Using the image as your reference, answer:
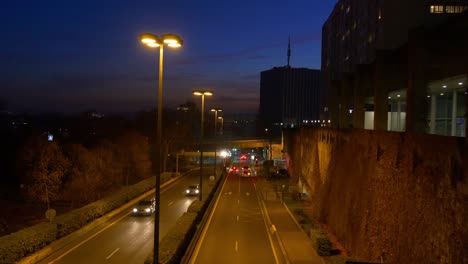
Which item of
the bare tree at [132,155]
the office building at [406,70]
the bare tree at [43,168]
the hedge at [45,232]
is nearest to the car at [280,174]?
the office building at [406,70]

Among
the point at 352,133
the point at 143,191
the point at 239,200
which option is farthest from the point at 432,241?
the point at 143,191

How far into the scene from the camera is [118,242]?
2270 cm

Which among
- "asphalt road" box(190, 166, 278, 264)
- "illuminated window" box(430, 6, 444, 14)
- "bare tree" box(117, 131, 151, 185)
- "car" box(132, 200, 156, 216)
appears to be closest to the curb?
"car" box(132, 200, 156, 216)

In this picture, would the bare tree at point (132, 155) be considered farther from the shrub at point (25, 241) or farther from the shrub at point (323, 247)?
the shrub at point (323, 247)

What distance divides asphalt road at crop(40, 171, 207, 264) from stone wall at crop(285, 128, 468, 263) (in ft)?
31.6

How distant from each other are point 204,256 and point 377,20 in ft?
167

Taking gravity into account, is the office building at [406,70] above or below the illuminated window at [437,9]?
below

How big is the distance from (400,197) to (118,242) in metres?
14.2

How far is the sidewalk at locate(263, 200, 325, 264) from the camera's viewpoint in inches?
778

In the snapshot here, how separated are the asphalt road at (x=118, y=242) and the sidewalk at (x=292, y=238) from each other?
6.55 meters

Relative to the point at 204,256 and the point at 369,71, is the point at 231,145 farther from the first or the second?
the point at 204,256

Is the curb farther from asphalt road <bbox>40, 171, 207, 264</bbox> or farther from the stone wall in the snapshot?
the stone wall

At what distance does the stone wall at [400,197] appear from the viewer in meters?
10.7

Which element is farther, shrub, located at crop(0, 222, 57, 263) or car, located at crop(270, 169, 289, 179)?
car, located at crop(270, 169, 289, 179)
